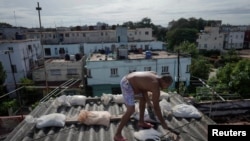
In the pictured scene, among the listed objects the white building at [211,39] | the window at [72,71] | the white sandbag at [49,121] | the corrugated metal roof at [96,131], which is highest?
the white building at [211,39]

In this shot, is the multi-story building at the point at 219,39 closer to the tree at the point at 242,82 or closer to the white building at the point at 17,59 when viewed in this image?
the tree at the point at 242,82

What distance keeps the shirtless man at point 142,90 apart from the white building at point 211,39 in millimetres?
51384

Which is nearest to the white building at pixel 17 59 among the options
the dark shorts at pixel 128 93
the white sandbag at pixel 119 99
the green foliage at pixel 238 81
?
the white sandbag at pixel 119 99

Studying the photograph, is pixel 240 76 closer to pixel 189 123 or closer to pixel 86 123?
pixel 189 123

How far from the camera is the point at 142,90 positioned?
4.37 metres

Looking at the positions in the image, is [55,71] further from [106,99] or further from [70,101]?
[106,99]

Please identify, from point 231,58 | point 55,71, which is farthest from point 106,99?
point 231,58

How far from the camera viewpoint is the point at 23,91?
2069cm

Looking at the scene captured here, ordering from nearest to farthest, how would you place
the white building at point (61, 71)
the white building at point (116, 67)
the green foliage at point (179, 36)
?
the white building at point (116, 67) < the white building at point (61, 71) < the green foliage at point (179, 36)

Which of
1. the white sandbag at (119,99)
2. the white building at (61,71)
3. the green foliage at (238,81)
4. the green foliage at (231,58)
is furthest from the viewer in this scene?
the green foliage at (231,58)

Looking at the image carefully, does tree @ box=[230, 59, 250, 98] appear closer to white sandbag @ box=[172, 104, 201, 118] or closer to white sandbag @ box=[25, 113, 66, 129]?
white sandbag @ box=[172, 104, 201, 118]

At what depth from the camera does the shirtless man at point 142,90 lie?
3859 mm

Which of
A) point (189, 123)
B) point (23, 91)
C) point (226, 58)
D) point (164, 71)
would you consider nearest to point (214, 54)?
point (226, 58)

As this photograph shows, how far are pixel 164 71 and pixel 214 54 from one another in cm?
3312
